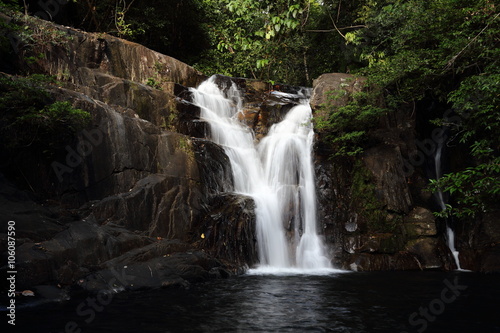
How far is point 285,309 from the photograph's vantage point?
5980 millimetres

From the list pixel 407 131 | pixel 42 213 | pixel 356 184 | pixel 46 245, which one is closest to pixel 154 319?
pixel 46 245

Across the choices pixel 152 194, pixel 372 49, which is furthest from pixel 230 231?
pixel 372 49

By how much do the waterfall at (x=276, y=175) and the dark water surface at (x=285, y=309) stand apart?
241 cm

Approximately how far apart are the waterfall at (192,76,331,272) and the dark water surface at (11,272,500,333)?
2.41 metres

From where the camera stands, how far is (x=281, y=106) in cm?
1502

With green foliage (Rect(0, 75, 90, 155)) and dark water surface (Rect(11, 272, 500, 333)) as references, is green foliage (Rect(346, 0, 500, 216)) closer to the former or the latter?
dark water surface (Rect(11, 272, 500, 333))

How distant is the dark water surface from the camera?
5.05 meters

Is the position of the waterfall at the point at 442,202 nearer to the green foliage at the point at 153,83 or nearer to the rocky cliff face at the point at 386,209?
the rocky cliff face at the point at 386,209

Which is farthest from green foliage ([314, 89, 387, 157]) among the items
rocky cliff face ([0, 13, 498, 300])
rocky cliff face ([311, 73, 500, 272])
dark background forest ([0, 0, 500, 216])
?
rocky cliff face ([0, 13, 498, 300])

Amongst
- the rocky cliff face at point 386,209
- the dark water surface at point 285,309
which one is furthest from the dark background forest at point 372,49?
the dark water surface at point 285,309

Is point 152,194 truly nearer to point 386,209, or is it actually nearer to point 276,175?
point 276,175

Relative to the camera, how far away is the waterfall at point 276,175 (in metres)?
10.6

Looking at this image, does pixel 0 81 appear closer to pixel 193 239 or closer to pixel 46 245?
pixel 46 245

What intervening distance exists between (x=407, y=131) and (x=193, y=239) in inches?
351
